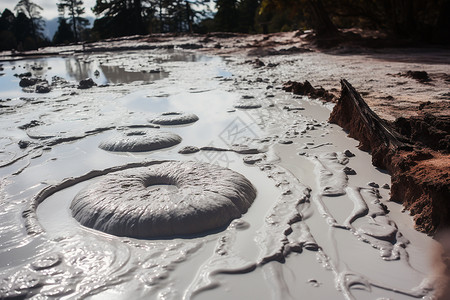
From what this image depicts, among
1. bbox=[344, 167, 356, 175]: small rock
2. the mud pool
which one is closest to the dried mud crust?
the mud pool

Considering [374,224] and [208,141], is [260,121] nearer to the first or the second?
[208,141]

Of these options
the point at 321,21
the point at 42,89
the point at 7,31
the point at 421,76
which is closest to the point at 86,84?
the point at 42,89

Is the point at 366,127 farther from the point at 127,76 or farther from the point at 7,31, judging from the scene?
the point at 7,31

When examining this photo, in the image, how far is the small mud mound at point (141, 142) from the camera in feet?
12.5

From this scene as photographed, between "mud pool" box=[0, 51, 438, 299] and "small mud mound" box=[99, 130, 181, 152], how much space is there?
5cm

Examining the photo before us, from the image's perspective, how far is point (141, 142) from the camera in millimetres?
3863

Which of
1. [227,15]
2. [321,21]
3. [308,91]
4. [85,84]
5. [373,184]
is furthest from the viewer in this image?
[227,15]

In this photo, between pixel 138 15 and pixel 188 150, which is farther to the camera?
pixel 138 15

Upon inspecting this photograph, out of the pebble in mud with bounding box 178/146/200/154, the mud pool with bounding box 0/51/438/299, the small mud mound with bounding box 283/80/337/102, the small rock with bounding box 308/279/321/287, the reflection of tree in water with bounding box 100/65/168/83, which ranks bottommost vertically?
the small rock with bounding box 308/279/321/287

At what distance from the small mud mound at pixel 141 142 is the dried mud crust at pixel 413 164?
6.07 ft

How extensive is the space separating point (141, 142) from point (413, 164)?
240cm

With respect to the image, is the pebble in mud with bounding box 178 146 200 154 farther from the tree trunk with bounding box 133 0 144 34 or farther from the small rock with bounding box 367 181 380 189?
the tree trunk with bounding box 133 0 144 34

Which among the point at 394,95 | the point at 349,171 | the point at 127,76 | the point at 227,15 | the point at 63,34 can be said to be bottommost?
the point at 349,171

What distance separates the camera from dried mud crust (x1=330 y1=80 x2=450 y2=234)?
2.17m
